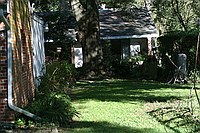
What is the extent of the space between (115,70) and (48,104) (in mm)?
15216

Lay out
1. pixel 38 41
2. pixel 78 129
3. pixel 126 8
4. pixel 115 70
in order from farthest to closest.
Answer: pixel 126 8
pixel 115 70
pixel 38 41
pixel 78 129

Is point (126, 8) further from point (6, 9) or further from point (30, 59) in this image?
point (6, 9)

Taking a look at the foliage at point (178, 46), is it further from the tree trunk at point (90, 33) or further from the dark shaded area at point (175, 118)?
the dark shaded area at point (175, 118)

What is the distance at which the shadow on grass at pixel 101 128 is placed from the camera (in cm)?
834

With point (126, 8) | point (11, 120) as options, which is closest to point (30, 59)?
point (11, 120)

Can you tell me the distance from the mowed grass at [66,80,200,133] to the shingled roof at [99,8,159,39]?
10.6 meters

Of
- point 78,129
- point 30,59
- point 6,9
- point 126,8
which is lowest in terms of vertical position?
point 78,129

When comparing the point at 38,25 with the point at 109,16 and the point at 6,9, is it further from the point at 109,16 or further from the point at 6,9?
the point at 109,16

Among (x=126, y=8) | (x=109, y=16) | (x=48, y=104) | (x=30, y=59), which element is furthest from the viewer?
(x=109, y=16)

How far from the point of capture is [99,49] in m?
23.5

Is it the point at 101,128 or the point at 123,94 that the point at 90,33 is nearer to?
the point at 123,94

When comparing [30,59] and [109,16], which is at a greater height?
[109,16]

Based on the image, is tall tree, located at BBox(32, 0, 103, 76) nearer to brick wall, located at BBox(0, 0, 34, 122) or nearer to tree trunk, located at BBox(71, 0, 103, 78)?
tree trunk, located at BBox(71, 0, 103, 78)

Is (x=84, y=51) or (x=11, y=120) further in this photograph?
(x=84, y=51)
